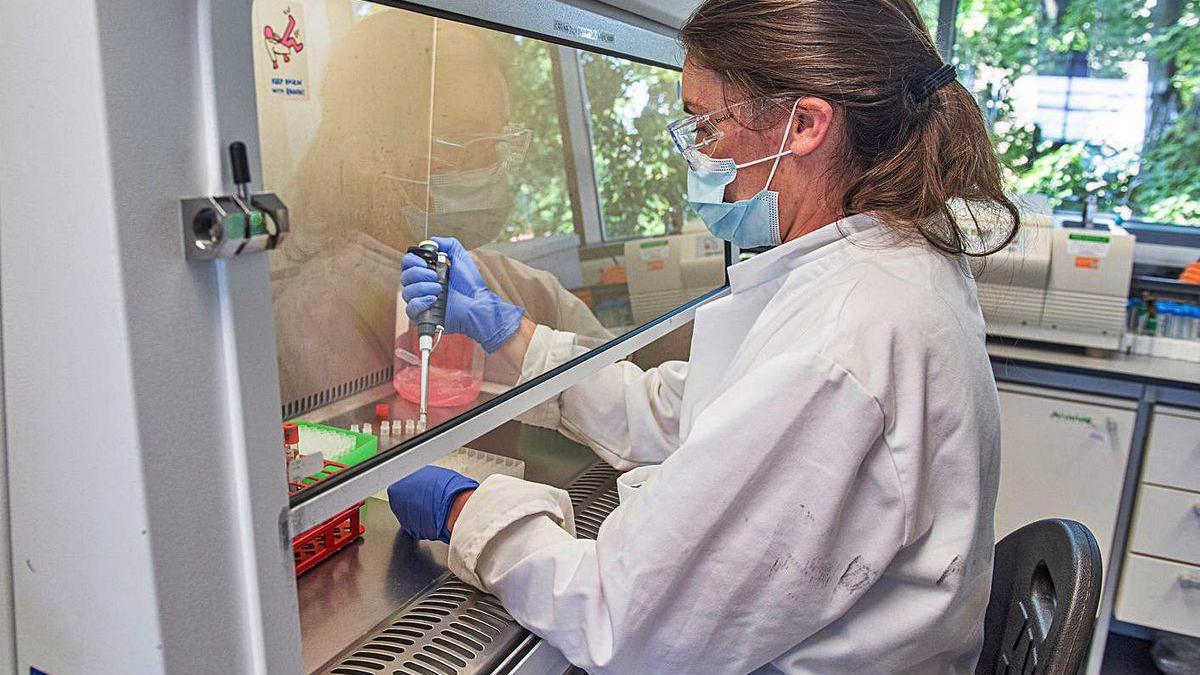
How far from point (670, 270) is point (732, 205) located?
42cm

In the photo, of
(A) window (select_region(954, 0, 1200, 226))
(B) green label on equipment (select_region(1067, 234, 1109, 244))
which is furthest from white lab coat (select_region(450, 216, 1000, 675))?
(A) window (select_region(954, 0, 1200, 226))

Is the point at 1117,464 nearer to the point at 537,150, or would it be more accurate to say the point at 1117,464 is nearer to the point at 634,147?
the point at 634,147

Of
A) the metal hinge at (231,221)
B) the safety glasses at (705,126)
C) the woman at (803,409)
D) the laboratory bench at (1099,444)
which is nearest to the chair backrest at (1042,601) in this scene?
the woman at (803,409)

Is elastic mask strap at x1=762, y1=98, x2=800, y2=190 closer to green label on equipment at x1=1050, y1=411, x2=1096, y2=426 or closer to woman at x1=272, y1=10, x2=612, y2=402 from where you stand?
woman at x1=272, y1=10, x2=612, y2=402

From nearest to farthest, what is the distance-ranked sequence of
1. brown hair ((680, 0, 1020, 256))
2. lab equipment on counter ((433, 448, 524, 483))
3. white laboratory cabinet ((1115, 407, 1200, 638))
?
brown hair ((680, 0, 1020, 256))
lab equipment on counter ((433, 448, 524, 483))
white laboratory cabinet ((1115, 407, 1200, 638))

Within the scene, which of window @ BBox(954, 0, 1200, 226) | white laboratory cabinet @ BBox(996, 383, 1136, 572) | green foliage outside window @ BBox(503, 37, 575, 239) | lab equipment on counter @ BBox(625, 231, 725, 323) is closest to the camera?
green foliage outside window @ BBox(503, 37, 575, 239)

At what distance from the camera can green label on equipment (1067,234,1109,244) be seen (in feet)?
8.12

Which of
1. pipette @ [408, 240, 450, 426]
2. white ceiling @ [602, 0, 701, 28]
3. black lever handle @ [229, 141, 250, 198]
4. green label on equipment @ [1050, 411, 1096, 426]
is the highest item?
white ceiling @ [602, 0, 701, 28]

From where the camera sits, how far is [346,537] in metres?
1.07

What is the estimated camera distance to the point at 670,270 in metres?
1.51

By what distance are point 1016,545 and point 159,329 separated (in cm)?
106

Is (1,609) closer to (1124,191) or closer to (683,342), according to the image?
(683,342)

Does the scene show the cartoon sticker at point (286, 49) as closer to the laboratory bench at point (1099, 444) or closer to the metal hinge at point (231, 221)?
the metal hinge at point (231, 221)

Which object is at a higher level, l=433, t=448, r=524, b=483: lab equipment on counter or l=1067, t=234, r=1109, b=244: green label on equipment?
l=1067, t=234, r=1109, b=244: green label on equipment
